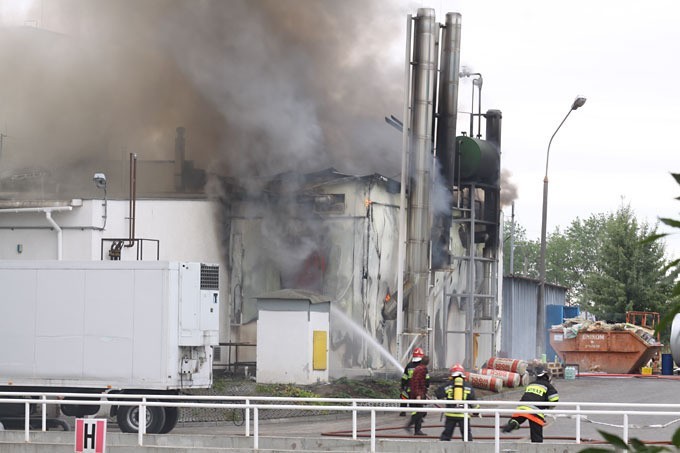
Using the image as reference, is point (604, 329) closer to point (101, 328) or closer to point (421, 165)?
point (421, 165)

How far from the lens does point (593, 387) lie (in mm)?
32500

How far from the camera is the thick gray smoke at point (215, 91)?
109 feet

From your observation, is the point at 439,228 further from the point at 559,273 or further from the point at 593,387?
the point at 559,273

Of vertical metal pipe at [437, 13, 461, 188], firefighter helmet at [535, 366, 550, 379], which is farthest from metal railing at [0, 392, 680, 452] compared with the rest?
vertical metal pipe at [437, 13, 461, 188]

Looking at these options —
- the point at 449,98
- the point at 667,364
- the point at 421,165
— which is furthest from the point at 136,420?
the point at 667,364

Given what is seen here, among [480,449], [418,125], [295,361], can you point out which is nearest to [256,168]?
[418,125]

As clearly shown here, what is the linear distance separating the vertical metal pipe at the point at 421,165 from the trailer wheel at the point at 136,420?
11.5 m

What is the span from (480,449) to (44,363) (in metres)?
9.34

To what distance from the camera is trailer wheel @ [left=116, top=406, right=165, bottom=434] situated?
20.4 m

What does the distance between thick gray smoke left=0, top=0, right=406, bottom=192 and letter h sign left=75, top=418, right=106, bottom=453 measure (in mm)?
18037

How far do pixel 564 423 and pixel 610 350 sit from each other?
17178mm

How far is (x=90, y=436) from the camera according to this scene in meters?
14.4

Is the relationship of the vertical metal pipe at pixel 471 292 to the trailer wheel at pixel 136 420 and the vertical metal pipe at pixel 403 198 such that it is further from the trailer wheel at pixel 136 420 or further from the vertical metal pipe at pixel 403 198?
the trailer wheel at pixel 136 420

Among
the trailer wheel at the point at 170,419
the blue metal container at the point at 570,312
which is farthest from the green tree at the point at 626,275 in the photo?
the trailer wheel at the point at 170,419
